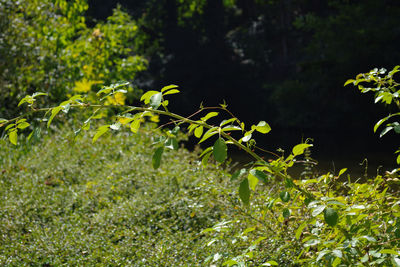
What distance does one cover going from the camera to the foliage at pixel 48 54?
317 inches

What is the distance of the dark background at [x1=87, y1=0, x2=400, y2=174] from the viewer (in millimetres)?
12789

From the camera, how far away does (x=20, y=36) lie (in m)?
8.19

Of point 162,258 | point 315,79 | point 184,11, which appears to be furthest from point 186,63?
point 162,258

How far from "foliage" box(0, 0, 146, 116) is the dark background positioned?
4.25 meters

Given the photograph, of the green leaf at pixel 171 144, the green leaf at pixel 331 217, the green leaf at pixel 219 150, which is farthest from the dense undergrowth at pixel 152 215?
the green leaf at pixel 171 144

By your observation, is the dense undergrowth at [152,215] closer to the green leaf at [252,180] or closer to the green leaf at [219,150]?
the green leaf at [252,180]

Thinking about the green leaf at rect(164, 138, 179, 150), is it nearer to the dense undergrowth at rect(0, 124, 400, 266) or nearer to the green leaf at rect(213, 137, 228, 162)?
the green leaf at rect(213, 137, 228, 162)

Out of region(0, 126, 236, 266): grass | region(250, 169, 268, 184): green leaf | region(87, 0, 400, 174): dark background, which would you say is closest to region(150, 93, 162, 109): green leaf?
region(250, 169, 268, 184): green leaf

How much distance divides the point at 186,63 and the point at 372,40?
5.83 m

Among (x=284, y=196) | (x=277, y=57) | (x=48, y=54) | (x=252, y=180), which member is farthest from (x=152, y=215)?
(x=277, y=57)

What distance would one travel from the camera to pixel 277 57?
16.5 metres

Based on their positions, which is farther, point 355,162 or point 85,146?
point 355,162

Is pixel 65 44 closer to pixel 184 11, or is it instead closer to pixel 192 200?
pixel 192 200

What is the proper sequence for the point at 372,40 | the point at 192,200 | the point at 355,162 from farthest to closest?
the point at 372,40
the point at 355,162
the point at 192,200
